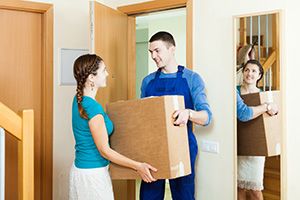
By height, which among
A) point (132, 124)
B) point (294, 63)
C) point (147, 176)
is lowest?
point (147, 176)

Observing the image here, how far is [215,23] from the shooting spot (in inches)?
112

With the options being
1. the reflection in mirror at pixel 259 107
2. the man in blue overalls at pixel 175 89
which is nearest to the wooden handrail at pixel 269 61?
the reflection in mirror at pixel 259 107

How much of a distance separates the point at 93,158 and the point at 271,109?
1.14 meters

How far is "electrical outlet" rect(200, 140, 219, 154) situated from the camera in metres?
2.86

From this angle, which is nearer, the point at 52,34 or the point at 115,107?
the point at 115,107

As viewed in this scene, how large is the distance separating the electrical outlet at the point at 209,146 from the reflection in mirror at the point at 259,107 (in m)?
0.19

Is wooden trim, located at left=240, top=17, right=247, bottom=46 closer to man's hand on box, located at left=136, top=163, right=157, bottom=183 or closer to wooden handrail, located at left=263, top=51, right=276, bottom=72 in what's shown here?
wooden handrail, located at left=263, top=51, right=276, bottom=72

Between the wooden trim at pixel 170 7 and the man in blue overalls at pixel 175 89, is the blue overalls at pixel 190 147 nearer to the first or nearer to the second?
the man in blue overalls at pixel 175 89

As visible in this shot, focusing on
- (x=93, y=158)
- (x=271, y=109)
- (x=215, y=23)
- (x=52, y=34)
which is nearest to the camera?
(x=93, y=158)

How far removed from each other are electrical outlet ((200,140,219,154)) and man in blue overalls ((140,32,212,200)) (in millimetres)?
91

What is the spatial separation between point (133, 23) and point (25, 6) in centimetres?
93

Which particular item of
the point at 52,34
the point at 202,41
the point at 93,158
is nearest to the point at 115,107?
the point at 93,158

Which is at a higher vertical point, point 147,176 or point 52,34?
point 52,34

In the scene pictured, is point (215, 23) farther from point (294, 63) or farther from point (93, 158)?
point (93, 158)
